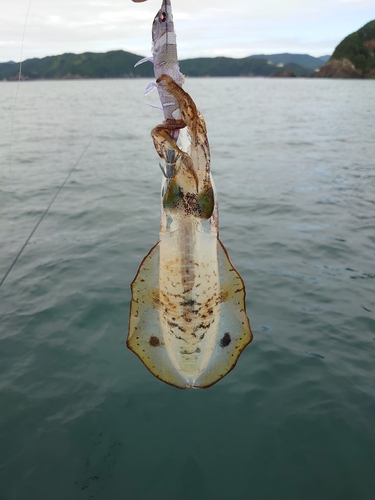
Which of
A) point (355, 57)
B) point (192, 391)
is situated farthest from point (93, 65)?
point (192, 391)

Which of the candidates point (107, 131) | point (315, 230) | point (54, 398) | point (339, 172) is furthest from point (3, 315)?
point (107, 131)

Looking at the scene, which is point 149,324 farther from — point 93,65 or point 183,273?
point 93,65

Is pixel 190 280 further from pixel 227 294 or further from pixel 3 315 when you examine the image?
pixel 3 315

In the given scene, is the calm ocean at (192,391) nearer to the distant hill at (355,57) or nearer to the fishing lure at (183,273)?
the fishing lure at (183,273)

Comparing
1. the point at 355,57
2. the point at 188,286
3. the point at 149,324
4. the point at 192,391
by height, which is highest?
the point at 355,57

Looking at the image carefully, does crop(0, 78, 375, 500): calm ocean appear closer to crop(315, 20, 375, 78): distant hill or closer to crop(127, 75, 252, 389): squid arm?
crop(127, 75, 252, 389): squid arm

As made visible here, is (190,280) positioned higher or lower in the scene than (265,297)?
higher

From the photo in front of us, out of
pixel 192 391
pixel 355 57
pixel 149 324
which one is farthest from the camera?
pixel 355 57
